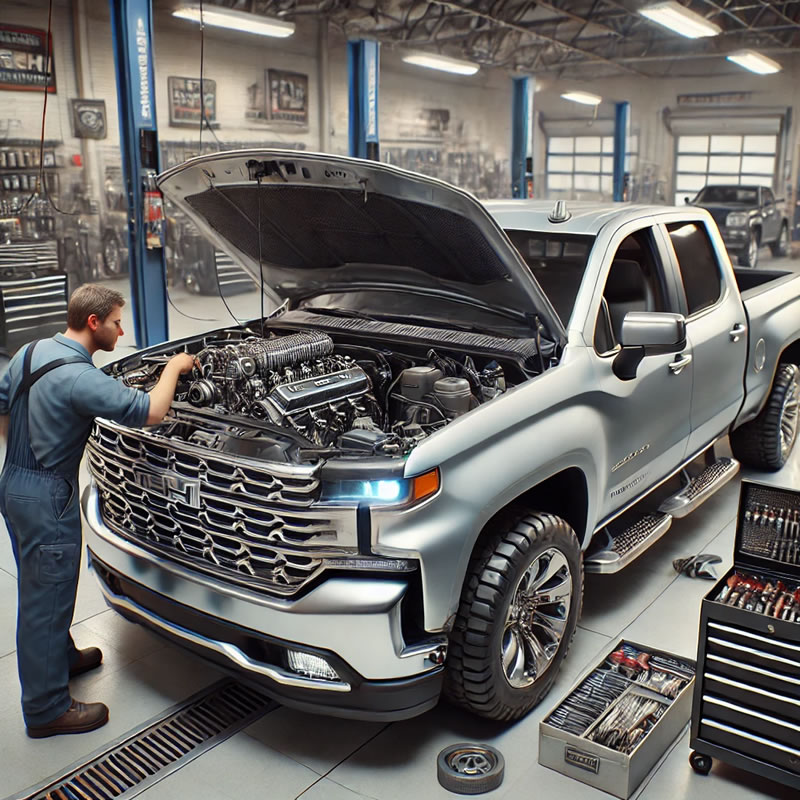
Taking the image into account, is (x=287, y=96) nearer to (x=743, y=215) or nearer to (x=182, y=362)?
(x=743, y=215)

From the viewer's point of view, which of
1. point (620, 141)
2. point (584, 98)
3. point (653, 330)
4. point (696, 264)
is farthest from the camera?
point (584, 98)

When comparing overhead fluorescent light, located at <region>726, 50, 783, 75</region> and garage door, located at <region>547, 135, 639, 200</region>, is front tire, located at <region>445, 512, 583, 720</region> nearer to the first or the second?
overhead fluorescent light, located at <region>726, 50, 783, 75</region>

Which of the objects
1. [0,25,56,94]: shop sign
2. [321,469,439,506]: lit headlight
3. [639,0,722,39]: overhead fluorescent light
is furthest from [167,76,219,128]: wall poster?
[321,469,439,506]: lit headlight

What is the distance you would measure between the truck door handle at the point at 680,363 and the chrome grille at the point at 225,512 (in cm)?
192

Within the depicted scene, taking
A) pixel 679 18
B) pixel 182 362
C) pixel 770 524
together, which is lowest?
pixel 770 524

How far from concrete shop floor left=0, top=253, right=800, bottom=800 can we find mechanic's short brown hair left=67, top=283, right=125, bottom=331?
1128mm

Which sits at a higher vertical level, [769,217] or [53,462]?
[769,217]

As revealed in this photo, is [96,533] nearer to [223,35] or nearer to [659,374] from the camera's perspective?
[659,374]

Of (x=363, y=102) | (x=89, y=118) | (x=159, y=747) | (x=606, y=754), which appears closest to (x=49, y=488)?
(x=159, y=747)

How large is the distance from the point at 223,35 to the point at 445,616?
1130 centimetres

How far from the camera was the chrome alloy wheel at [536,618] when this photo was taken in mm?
2875

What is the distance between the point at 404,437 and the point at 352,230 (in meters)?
0.99

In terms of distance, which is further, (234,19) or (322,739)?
(234,19)

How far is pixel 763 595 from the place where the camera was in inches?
111
